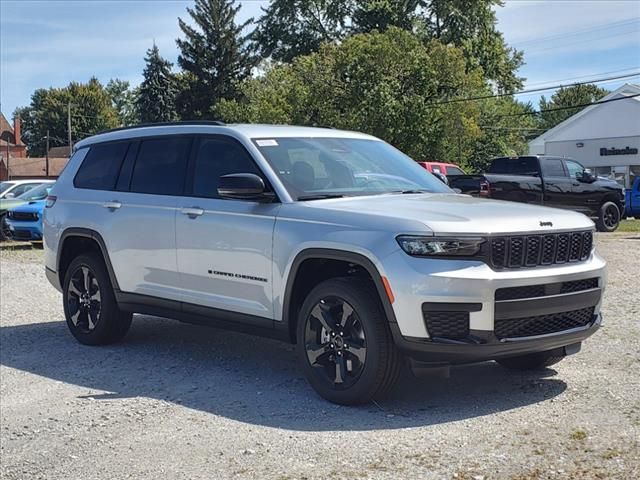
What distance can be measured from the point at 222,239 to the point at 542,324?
2.49 meters

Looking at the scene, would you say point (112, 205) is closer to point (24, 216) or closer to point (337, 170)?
point (337, 170)

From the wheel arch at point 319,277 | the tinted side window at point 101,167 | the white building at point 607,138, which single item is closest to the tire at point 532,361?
the wheel arch at point 319,277

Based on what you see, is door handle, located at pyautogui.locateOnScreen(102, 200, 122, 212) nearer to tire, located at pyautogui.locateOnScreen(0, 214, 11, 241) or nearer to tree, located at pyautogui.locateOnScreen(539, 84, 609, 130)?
tire, located at pyautogui.locateOnScreen(0, 214, 11, 241)

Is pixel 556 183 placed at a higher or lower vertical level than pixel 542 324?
higher

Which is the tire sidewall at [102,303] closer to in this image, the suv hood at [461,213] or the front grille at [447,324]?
the suv hood at [461,213]

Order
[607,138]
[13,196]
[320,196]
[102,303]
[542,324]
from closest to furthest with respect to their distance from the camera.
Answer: [542,324] → [320,196] → [102,303] → [13,196] → [607,138]

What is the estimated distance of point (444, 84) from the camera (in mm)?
41188

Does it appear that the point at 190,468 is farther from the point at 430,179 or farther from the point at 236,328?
the point at 430,179

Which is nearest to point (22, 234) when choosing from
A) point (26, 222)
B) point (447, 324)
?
point (26, 222)

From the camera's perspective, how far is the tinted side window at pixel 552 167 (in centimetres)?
2084

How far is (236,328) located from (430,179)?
2069 millimetres

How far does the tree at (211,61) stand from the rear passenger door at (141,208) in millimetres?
59930

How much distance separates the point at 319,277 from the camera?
618 centimetres

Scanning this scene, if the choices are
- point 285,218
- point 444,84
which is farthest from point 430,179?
point 444,84
